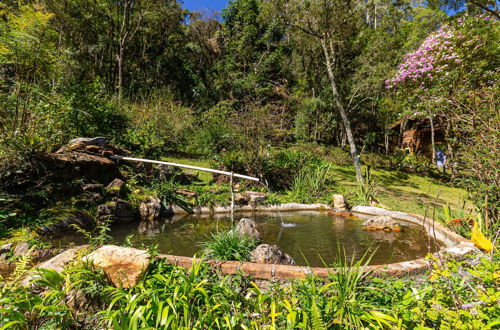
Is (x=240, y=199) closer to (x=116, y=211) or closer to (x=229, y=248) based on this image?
(x=116, y=211)

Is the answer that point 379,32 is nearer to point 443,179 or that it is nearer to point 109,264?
point 443,179

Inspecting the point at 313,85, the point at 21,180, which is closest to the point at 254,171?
the point at 21,180

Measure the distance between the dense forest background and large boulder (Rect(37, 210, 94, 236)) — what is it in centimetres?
124

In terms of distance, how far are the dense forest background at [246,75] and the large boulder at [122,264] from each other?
3189mm

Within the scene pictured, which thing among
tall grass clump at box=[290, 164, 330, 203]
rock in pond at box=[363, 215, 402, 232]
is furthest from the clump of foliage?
tall grass clump at box=[290, 164, 330, 203]

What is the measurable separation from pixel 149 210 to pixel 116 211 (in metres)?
0.68

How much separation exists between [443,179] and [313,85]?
10.2m

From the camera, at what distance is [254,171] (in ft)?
27.0

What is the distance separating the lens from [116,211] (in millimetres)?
4945

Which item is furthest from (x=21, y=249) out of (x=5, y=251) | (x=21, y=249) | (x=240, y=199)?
(x=240, y=199)

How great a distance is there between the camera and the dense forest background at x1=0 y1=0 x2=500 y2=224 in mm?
4871

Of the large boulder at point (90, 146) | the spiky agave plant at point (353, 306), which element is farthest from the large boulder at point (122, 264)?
the large boulder at point (90, 146)

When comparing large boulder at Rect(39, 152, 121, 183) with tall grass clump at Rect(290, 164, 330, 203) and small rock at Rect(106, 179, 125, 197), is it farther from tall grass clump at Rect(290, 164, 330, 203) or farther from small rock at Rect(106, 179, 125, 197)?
tall grass clump at Rect(290, 164, 330, 203)

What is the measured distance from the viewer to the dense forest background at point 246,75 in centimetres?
487
